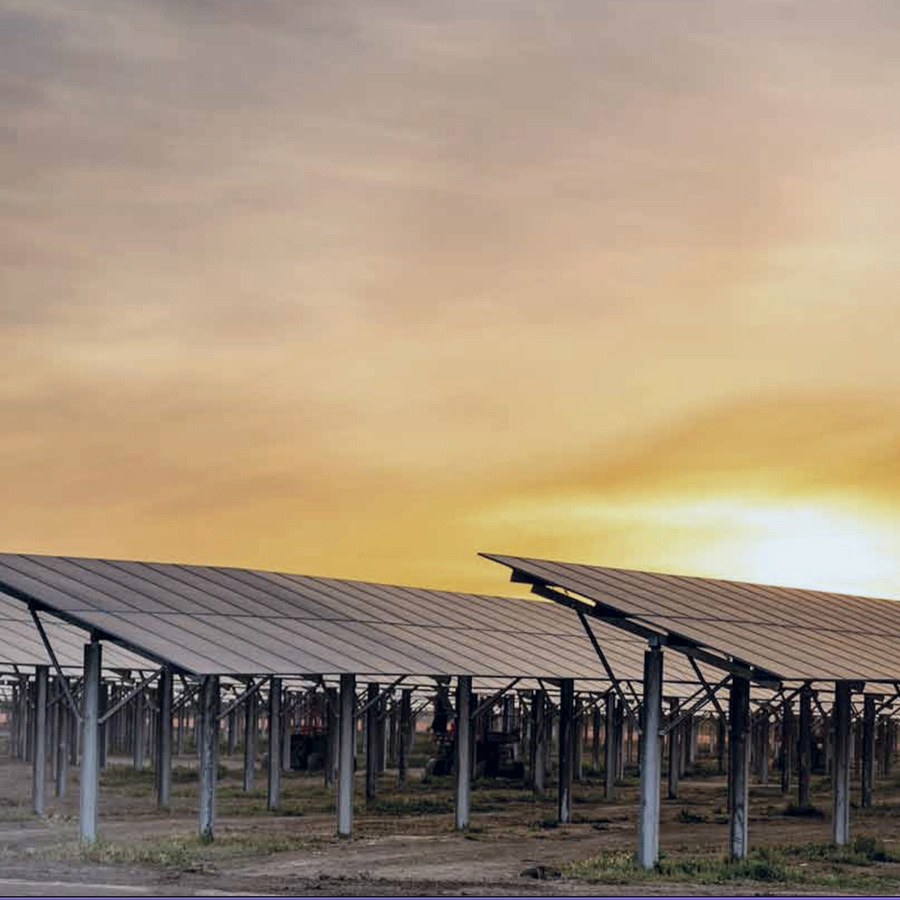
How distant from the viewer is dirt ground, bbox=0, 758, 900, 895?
2988 cm

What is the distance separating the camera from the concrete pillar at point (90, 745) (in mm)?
34281

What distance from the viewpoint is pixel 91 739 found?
3450 centimetres

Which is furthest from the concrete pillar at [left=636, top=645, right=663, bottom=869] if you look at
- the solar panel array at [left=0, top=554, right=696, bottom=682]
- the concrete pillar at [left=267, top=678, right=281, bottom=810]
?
the concrete pillar at [left=267, top=678, right=281, bottom=810]

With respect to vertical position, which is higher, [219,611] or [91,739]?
[219,611]

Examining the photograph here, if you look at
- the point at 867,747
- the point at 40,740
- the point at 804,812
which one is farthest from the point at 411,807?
the point at 867,747

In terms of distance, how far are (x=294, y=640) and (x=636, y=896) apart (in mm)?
12759

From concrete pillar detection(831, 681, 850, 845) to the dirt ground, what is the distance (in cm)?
128

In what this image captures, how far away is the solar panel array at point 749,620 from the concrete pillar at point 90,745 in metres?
7.93

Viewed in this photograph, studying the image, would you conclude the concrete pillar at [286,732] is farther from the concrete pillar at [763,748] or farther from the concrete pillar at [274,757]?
the concrete pillar at [763,748]

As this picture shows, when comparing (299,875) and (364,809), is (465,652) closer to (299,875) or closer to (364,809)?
(364,809)

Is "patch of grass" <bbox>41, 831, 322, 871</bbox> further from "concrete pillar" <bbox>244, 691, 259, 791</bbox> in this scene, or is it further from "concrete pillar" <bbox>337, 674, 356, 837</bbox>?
"concrete pillar" <bbox>244, 691, 259, 791</bbox>

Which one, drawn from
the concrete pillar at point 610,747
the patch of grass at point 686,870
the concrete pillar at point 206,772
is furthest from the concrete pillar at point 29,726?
the patch of grass at point 686,870

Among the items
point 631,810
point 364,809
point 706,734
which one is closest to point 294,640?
point 364,809

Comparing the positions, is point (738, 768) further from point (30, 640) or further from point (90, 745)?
point (30, 640)
